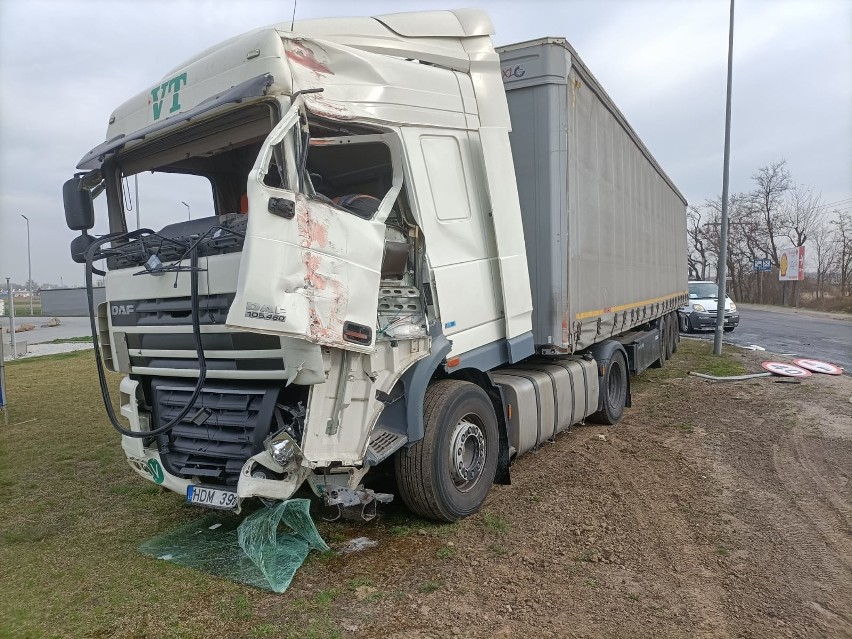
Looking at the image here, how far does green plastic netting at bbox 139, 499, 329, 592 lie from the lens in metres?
3.76

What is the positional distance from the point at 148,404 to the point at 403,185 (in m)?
2.48

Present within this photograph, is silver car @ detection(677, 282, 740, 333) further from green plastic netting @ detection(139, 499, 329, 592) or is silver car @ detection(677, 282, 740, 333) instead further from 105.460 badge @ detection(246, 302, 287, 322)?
105.460 badge @ detection(246, 302, 287, 322)

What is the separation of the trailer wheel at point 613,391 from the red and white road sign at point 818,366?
213 inches

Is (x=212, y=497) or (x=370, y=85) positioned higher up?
(x=370, y=85)

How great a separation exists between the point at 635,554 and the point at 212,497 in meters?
2.80

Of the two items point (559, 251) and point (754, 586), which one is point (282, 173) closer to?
point (559, 251)

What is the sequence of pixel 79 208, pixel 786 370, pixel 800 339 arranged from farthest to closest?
pixel 800 339
pixel 786 370
pixel 79 208

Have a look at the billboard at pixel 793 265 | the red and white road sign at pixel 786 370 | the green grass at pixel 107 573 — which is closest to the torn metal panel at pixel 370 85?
the green grass at pixel 107 573

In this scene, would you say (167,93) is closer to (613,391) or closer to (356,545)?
(356,545)


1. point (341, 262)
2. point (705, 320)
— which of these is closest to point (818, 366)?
point (705, 320)

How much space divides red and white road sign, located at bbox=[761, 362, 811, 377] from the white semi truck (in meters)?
7.42

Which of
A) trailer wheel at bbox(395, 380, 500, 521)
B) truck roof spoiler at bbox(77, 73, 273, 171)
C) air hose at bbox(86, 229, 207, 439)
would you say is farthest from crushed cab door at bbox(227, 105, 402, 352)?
trailer wheel at bbox(395, 380, 500, 521)

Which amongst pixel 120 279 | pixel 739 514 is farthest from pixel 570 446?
pixel 120 279

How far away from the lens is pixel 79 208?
4.38 meters
